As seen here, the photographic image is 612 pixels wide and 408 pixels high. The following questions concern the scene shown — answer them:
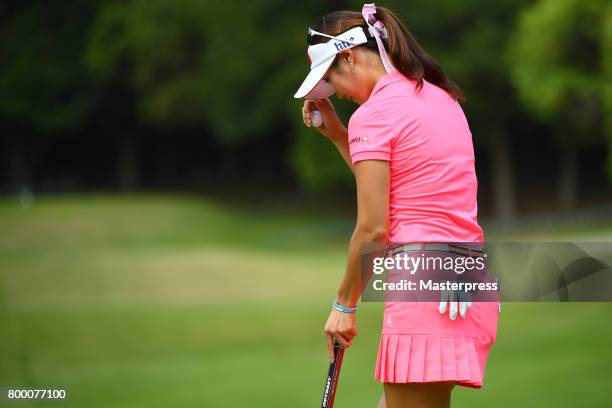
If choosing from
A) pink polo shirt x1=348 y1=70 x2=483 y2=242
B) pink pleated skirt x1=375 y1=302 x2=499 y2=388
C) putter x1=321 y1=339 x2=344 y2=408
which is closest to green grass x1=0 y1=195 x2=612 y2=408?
putter x1=321 y1=339 x2=344 y2=408

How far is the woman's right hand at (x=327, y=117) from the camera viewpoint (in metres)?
3.41

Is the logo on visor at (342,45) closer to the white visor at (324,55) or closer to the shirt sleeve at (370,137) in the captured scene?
the white visor at (324,55)

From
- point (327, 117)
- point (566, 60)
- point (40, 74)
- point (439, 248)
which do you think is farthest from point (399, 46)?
point (40, 74)

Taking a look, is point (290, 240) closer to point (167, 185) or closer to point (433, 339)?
point (167, 185)

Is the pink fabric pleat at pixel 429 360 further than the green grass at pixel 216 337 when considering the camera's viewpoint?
No

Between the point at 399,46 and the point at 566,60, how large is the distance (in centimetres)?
2135

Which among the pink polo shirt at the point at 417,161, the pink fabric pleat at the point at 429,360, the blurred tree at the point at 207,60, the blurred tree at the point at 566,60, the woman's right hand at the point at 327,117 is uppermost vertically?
the blurred tree at the point at 207,60

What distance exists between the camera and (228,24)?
3775 cm

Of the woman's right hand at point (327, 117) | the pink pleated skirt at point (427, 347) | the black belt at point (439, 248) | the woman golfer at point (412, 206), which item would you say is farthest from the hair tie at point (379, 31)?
the pink pleated skirt at point (427, 347)

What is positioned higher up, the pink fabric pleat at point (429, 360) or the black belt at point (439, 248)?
→ the black belt at point (439, 248)

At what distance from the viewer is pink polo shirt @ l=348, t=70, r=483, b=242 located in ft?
9.44

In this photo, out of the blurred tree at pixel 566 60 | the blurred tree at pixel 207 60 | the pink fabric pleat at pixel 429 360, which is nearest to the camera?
the pink fabric pleat at pixel 429 360

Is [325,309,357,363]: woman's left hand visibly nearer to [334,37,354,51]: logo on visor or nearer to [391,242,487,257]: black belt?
[391,242,487,257]: black belt

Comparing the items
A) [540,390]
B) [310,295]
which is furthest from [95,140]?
[540,390]
